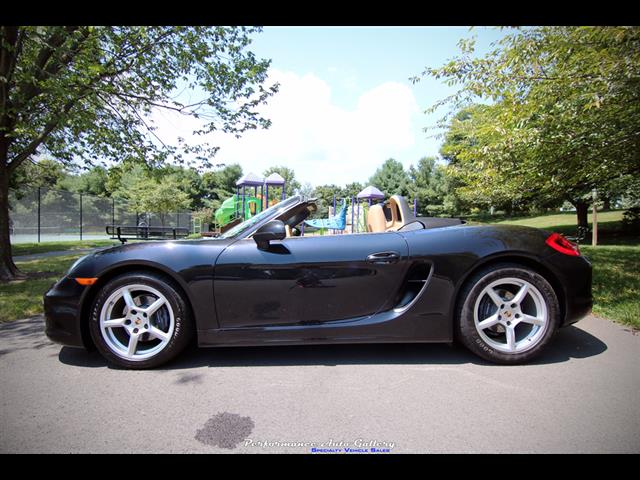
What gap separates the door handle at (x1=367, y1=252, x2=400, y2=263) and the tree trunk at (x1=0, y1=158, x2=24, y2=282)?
7.34 m

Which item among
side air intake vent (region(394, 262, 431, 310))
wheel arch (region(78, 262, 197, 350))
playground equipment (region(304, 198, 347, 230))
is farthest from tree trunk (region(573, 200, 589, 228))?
wheel arch (region(78, 262, 197, 350))

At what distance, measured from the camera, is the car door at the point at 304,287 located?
248 cm

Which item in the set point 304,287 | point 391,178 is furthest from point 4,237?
point 391,178

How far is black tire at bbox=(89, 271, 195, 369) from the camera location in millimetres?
2520

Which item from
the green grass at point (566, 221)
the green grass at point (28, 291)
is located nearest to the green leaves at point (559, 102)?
the green grass at point (28, 291)

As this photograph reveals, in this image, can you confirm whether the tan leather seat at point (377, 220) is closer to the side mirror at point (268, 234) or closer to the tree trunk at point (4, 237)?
the side mirror at point (268, 234)

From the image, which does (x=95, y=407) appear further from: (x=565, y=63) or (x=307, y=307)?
(x=565, y=63)

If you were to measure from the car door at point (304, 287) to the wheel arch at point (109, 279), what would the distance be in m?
0.28

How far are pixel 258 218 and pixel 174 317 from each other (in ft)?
3.44

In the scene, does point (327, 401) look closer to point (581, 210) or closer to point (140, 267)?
point (140, 267)

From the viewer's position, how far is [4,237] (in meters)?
6.54

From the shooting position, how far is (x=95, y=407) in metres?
2.02
